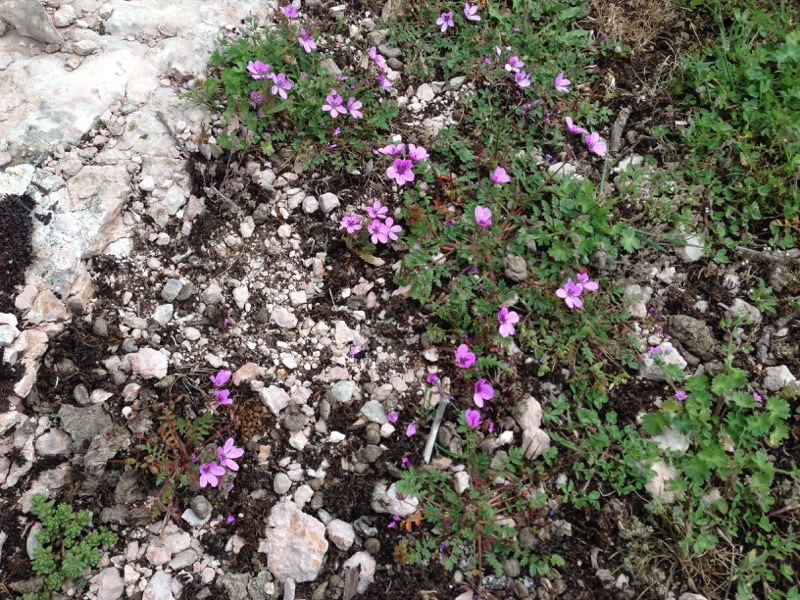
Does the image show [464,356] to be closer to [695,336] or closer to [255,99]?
[695,336]

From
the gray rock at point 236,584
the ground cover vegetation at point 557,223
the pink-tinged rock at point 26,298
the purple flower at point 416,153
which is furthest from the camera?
the purple flower at point 416,153

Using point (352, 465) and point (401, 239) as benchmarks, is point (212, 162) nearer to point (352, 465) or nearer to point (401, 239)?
point (401, 239)

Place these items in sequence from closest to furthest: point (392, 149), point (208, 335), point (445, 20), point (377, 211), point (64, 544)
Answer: point (64, 544)
point (208, 335)
point (377, 211)
point (392, 149)
point (445, 20)

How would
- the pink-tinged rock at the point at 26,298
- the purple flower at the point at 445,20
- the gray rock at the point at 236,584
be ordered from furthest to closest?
the purple flower at the point at 445,20 → the pink-tinged rock at the point at 26,298 → the gray rock at the point at 236,584

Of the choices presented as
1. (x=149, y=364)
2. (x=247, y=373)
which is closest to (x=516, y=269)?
(x=247, y=373)

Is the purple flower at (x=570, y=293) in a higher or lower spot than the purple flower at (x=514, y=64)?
lower

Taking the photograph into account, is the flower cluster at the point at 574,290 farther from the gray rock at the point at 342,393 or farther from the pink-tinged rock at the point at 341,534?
the pink-tinged rock at the point at 341,534

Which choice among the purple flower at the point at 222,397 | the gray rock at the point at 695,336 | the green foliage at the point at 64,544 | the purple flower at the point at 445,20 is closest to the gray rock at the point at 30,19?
the purple flower at the point at 445,20
